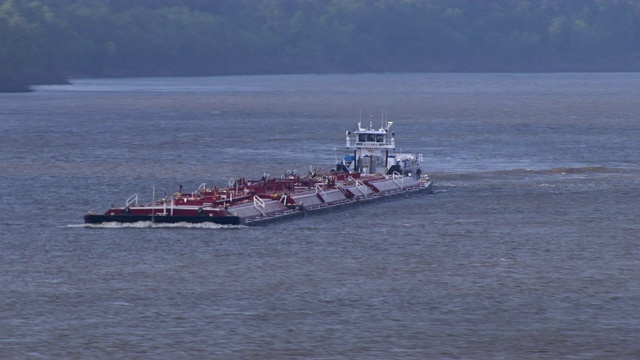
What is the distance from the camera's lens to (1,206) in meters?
86.0

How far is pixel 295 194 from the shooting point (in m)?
85.3

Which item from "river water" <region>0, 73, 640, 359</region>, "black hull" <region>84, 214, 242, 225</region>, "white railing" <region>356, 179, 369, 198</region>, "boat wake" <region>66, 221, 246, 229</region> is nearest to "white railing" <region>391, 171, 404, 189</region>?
"river water" <region>0, 73, 640, 359</region>

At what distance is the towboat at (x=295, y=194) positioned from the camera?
75812 millimetres

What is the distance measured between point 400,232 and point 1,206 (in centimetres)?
2369

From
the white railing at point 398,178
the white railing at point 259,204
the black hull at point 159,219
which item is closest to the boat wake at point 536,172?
the white railing at point 398,178

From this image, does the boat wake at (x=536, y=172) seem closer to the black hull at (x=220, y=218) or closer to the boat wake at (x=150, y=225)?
the black hull at (x=220, y=218)

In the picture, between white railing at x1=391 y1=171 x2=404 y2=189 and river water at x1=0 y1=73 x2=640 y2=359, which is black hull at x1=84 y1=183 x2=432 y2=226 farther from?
white railing at x1=391 y1=171 x2=404 y2=189

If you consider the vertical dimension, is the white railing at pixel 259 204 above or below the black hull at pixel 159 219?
above

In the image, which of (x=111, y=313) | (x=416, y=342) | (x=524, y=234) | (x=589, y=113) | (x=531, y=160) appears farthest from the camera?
(x=589, y=113)

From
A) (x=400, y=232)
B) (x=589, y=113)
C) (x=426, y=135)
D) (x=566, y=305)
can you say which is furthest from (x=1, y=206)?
(x=589, y=113)

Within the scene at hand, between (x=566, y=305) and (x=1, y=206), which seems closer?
(x=566, y=305)

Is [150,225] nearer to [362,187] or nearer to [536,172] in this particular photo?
[362,187]

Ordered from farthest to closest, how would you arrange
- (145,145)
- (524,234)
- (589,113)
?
(589,113) → (145,145) → (524,234)

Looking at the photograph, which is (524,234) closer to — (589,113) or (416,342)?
(416,342)
